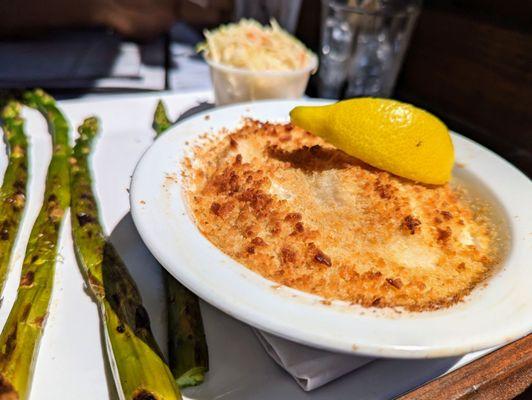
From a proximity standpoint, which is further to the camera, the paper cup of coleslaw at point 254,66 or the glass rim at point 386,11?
the glass rim at point 386,11

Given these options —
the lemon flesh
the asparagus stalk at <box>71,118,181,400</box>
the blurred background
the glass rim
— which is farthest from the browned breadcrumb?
the glass rim

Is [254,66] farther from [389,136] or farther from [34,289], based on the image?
[34,289]

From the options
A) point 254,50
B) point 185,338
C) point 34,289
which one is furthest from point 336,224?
point 254,50

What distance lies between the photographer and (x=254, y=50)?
1.80m

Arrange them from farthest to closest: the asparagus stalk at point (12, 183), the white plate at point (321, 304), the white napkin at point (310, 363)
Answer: the asparagus stalk at point (12, 183) < the white napkin at point (310, 363) < the white plate at point (321, 304)

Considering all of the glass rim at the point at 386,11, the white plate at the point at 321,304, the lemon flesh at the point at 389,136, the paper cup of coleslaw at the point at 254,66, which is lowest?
the paper cup of coleslaw at the point at 254,66

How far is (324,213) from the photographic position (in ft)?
3.15

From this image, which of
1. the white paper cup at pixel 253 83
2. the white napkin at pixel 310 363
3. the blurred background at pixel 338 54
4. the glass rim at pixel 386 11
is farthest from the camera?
the glass rim at pixel 386 11

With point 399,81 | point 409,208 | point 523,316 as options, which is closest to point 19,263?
point 409,208

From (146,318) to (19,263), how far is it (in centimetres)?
38

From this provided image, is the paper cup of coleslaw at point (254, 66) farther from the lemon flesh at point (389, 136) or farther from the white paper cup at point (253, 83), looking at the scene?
Answer: the lemon flesh at point (389, 136)

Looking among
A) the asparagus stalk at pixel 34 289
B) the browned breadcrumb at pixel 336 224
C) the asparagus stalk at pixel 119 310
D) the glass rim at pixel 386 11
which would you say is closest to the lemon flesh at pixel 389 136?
the browned breadcrumb at pixel 336 224

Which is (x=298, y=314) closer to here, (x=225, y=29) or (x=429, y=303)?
(x=429, y=303)

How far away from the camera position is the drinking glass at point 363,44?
2004mm
